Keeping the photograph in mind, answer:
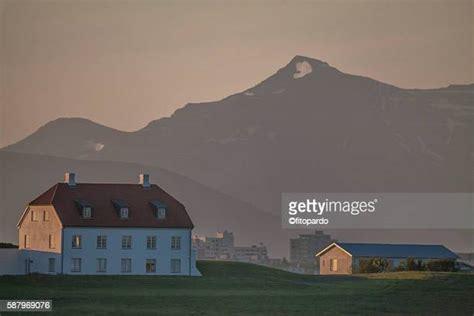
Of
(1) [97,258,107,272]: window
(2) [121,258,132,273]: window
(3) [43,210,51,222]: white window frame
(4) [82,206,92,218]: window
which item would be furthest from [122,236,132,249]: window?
(3) [43,210,51,222]: white window frame

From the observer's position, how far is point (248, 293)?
124 ft

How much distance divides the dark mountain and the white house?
1.65 meters

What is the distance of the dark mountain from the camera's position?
38.9m

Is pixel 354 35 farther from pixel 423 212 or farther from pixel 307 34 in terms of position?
pixel 423 212

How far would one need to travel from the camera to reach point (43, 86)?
3816 cm

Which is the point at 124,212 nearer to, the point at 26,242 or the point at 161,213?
the point at 161,213

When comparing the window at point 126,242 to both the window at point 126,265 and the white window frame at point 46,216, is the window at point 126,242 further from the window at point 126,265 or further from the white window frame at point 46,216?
the white window frame at point 46,216

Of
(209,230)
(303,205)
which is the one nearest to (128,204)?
(209,230)

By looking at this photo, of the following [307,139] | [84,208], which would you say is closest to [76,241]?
[84,208]

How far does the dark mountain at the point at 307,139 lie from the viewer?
128ft

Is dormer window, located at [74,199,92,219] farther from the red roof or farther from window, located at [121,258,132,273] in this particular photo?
window, located at [121,258,132,273]

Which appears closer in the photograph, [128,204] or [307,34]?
[307,34]

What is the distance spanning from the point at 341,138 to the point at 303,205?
8.16 ft

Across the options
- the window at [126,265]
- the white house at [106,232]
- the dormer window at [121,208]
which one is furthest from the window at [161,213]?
the window at [126,265]
